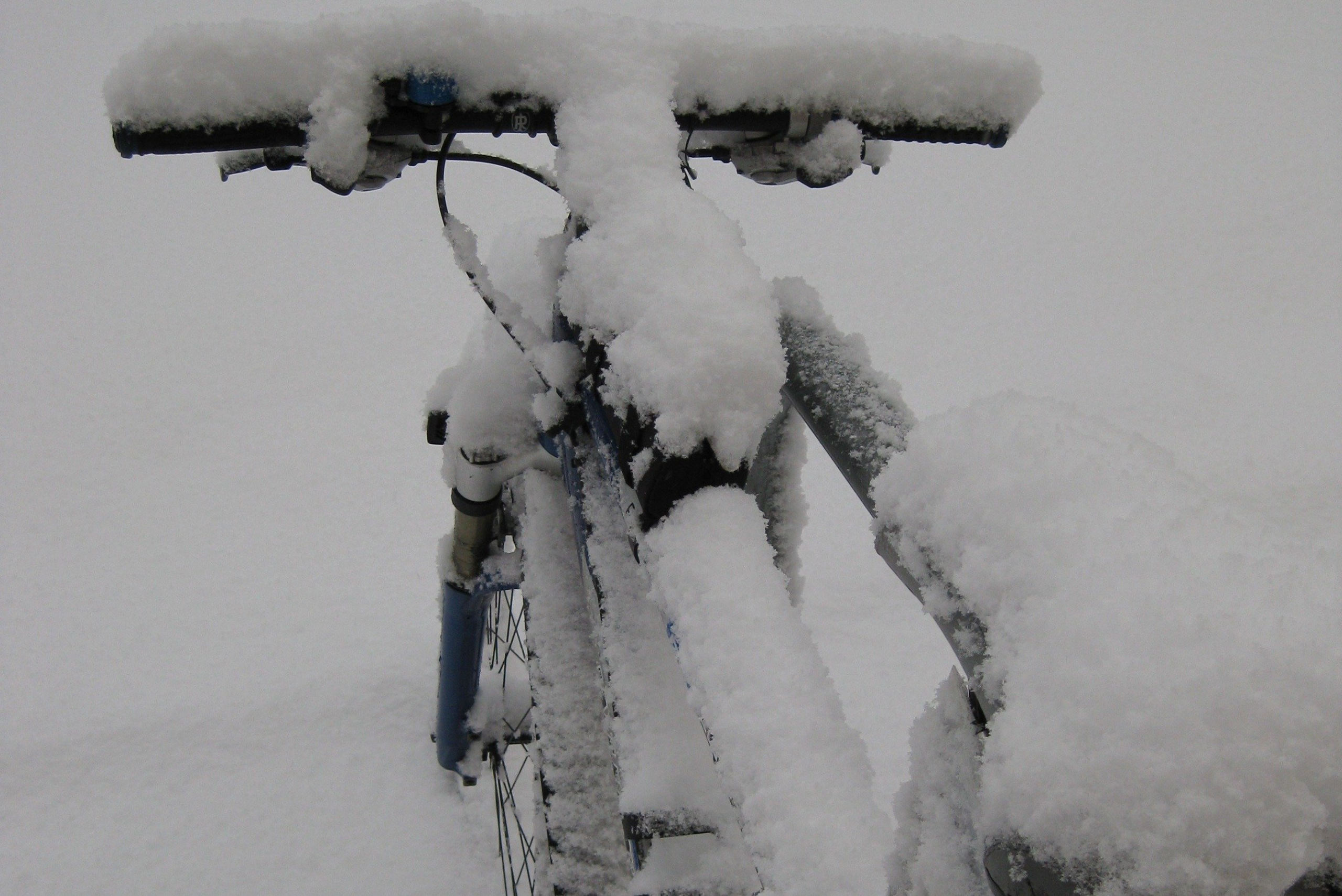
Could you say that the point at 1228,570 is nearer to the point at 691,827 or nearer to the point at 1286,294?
the point at 691,827

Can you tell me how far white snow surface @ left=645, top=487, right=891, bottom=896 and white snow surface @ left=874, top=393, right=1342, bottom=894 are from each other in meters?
0.12

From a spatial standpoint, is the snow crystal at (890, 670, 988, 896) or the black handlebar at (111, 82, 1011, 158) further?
the black handlebar at (111, 82, 1011, 158)

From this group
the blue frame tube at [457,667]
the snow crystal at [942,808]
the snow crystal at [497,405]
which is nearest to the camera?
the snow crystal at [942,808]

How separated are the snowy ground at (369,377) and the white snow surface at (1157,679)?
182 cm

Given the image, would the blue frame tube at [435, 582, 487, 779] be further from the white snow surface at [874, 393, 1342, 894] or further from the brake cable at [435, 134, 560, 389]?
the white snow surface at [874, 393, 1342, 894]

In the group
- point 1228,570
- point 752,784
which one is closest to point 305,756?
point 752,784

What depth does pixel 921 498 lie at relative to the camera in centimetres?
62

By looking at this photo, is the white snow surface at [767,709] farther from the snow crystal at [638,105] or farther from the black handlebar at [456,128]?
the black handlebar at [456,128]

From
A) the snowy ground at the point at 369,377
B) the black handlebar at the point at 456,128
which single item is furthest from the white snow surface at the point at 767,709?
the snowy ground at the point at 369,377

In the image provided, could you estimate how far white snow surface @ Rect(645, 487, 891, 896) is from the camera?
561 mm

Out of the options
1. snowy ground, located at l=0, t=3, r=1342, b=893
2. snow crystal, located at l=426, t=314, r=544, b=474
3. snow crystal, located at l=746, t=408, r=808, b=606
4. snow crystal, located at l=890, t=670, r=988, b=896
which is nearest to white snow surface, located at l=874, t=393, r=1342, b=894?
snow crystal, located at l=890, t=670, r=988, b=896

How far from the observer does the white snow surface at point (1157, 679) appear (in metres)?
0.41

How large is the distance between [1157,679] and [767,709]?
0.87 feet

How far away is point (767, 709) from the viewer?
63 cm
